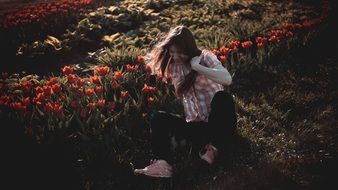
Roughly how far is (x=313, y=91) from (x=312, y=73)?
542 millimetres

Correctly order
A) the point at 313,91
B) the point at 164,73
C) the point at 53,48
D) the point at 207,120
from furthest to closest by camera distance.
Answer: the point at 53,48
the point at 313,91
the point at 164,73
the point at 207,120

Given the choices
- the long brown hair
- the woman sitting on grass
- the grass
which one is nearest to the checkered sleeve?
the woman sitting on grass

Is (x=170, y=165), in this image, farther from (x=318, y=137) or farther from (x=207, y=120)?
(x=318, y=137)

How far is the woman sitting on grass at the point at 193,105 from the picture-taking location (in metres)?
3.50

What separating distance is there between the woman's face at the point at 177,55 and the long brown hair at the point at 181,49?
1.0 inches

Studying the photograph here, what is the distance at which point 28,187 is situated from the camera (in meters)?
3.53

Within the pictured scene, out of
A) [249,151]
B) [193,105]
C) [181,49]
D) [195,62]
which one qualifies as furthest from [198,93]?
[249,151]

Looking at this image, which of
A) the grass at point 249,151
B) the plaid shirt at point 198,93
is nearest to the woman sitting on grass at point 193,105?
the plaid shirt at point 198,93

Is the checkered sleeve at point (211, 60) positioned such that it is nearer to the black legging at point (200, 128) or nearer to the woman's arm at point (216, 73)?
the woman's arm at point (216, 73)

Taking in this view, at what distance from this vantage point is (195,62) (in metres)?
3.58

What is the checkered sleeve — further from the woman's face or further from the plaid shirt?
the woman's face

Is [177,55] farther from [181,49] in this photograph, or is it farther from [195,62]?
[195,62]

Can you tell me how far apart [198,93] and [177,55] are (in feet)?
1.44

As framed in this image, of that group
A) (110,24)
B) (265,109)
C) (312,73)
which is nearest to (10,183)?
(265,109)
